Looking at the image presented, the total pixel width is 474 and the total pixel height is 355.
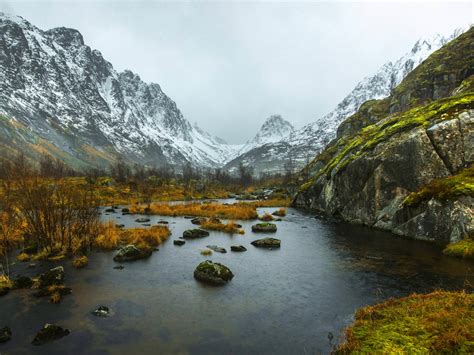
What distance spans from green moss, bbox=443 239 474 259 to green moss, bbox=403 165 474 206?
17.5 feet

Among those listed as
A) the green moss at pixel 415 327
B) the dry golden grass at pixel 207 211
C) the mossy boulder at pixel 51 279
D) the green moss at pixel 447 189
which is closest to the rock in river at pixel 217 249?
the mossy boulder at pixel 51 279

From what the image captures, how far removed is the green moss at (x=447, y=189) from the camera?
34562 mm

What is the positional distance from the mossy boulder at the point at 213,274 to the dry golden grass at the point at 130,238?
10.4 m

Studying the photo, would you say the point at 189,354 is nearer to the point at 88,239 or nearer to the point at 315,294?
the point at 315,294

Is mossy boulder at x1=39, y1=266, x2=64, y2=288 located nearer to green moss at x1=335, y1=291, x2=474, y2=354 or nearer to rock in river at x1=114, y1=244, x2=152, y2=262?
rock in river at x1=114, y1=244, x2=152, y2=262

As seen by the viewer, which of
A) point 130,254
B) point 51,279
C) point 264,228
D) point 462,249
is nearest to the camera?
point 51,279

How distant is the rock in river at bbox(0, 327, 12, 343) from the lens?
15.9 metres

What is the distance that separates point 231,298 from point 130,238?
2001 cm

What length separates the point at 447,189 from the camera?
119 ft

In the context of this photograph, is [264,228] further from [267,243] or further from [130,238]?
[130,238]

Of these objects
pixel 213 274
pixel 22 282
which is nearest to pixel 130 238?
pixel 22 282

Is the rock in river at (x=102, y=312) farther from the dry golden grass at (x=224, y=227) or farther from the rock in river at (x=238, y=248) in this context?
the dry golden grass at (x=224, y=227)

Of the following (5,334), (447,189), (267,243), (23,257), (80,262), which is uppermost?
(447,189)

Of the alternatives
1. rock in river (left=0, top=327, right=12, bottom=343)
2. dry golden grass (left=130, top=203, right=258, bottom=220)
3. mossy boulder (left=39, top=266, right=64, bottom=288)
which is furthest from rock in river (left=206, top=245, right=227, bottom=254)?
dry golden grass (left=130, top=203, right=258, bottom=220)
